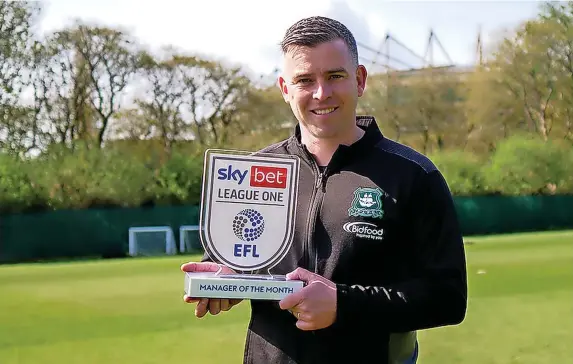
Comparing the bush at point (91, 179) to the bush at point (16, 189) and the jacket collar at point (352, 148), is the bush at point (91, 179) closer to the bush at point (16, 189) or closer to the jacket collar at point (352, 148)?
the bush at point (16, 189)

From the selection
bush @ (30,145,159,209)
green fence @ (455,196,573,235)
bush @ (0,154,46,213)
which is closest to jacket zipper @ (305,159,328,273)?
bush @ (0,154,46,213)

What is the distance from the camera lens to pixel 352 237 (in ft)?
8.43

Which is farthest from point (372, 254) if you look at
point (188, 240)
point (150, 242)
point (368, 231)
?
point (188, 240)

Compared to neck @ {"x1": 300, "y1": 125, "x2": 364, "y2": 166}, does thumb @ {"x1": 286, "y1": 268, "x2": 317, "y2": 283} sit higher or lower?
lower

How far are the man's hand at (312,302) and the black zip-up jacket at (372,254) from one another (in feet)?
0.12

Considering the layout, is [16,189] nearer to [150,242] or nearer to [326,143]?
[150,242]

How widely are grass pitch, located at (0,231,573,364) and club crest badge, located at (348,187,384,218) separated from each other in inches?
247

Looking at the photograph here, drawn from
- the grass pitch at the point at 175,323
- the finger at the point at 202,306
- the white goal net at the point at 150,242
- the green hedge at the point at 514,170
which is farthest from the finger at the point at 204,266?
the green hedge at the point at 514,170

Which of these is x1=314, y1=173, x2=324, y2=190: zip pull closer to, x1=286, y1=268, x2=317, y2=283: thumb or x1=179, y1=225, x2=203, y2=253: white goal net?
x1=286, y1=268, x2=317, y2=283: thumb

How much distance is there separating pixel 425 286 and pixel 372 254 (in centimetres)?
20

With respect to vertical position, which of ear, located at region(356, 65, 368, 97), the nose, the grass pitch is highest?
ear, located at region(356, 65, 368, 97)

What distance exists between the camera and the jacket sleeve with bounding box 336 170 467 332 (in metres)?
2.48

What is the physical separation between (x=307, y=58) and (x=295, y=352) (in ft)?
3.25

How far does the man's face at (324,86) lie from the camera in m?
2.58
